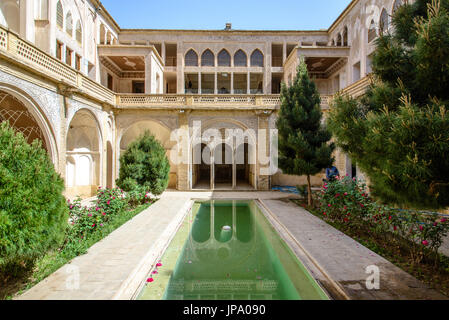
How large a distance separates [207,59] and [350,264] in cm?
1961

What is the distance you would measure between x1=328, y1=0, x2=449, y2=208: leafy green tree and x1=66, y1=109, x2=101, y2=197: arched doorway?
12293mm

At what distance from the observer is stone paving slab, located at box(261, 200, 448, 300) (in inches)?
152

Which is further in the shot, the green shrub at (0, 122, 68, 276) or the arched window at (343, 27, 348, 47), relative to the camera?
the arched window at (343, 27, 348, 47)

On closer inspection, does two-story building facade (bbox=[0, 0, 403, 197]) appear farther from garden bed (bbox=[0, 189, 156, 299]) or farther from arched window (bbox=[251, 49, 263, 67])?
garden bed (bbox=[0, 189, 156, 299])

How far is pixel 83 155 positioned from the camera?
529 inches

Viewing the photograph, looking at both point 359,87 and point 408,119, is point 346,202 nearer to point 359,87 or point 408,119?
point 408,119

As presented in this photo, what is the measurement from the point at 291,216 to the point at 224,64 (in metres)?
15.7

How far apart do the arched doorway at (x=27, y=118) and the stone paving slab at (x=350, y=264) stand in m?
9.07

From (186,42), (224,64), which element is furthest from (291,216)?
(186,42)

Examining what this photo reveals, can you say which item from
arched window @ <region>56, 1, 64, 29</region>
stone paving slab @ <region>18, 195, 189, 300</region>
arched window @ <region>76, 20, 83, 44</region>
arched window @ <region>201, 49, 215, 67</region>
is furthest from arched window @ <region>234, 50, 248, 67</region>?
stone paving slab @ <region>18, 195, 189, 300</region>

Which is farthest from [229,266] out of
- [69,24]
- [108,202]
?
[69,24]

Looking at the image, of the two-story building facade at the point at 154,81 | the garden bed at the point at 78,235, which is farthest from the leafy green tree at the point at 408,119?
the garden bed at the point at 78,235

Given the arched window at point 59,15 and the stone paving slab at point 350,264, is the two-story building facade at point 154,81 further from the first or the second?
the stone paving slab at point 350,264
